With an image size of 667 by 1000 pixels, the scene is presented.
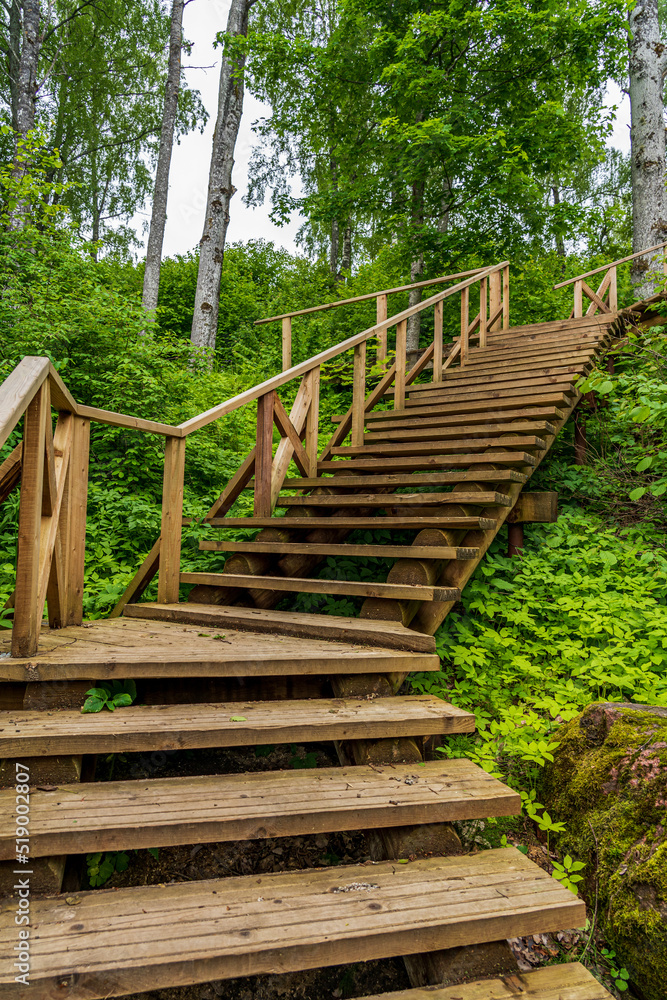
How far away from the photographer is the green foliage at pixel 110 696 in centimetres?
192

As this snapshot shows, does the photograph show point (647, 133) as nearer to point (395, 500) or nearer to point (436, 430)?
point (436, 430)

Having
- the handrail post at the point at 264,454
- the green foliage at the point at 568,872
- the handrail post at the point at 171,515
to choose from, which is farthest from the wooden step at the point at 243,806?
Result: the handrail post at the point at 264,454

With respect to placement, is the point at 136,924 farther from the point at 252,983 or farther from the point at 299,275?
the point at 299,275

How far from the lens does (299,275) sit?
52.1 ft

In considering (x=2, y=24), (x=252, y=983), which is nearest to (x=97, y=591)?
(x=252, y=983)

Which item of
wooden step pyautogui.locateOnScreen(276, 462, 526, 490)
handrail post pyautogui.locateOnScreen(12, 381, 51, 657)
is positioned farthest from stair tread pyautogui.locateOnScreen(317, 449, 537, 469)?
handrail post pyautogui.locateOnScreen(12, 381, 51, 657)

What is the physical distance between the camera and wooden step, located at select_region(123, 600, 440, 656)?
2.36 meters

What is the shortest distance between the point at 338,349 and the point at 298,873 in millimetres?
3473

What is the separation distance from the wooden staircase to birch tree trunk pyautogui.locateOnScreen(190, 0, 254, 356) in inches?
237

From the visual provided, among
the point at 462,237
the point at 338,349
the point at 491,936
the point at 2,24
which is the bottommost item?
the point at 491,936

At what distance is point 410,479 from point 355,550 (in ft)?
2.62

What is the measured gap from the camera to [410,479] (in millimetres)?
3557

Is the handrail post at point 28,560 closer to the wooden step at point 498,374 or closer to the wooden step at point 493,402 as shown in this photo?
the wooden step at point 493,402

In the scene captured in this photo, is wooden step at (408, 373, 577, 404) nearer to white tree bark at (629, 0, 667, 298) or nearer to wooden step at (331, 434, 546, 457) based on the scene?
wooden step at (331, 434, 546, 457)
